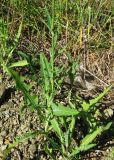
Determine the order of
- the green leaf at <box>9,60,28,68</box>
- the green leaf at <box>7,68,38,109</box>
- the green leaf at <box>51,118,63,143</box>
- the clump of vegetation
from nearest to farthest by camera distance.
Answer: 1. the green leaf at <box>7,68,38,109</box>
2. the green leaf at <box>51,118,63,143</box>
3. the clump of vegetation
4. the green leaf at <box>9,60,28,68</box>

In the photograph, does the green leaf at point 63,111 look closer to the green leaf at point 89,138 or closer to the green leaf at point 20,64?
the green leaf at point 89,138

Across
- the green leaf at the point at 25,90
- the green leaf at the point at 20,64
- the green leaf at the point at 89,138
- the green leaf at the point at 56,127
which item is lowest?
the green leaf at the point at 89,138

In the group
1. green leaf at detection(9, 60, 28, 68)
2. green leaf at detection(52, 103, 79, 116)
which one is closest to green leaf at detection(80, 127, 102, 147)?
green leaf at detection(52, 103, 79, 116)

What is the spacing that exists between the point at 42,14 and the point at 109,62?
0.51m

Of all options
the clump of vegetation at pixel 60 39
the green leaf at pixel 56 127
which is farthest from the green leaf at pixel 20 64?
the green leaf at pixel 56 127

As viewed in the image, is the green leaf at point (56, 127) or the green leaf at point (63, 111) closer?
the green leaf at point (63, 111)

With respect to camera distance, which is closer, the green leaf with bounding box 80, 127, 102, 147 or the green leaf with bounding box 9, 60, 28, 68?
the green leaf with bounding box 80, 127, 102, 147

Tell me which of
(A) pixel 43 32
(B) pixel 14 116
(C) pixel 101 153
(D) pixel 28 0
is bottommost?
(C) pixel 101 153

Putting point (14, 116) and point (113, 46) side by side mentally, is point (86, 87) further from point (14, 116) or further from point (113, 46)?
point (14, 116)

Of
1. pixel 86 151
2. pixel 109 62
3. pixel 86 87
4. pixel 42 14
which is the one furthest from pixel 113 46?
pixel 86 151

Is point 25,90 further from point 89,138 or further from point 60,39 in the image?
point 60,39

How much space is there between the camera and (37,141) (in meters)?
1.60

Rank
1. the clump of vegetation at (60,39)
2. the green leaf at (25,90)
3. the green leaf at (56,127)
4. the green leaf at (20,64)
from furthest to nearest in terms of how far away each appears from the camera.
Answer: the green leaf at (20,64) → the clump of vegetation at (60,39) → the green leaf at (56,127) → the green leaf at (25,90)

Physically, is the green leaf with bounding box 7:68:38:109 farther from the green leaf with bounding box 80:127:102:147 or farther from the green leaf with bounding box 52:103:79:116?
the green leaf with bounding box 80:127:102:147
